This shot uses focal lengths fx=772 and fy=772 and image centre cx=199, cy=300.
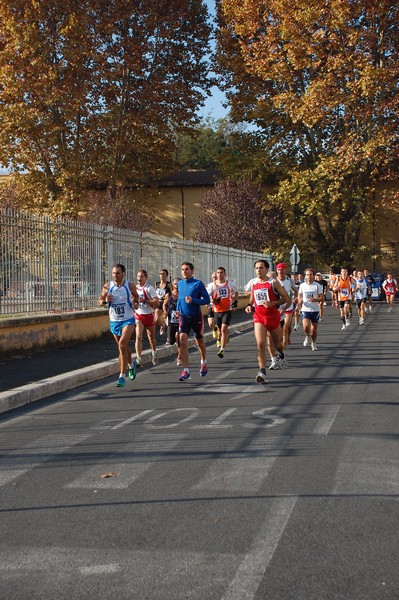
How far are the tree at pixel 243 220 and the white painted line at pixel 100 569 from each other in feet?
140

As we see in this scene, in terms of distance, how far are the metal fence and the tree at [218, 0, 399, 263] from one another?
17199mm

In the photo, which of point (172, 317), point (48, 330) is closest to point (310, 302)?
point (172, 317)

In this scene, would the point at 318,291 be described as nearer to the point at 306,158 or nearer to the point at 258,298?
the point at 258,298

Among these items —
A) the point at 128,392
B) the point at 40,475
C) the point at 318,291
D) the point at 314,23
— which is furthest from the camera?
the point at 314,23

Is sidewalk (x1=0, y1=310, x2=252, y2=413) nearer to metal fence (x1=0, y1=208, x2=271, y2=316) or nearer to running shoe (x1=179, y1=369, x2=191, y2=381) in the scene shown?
metal fence (x1=0, y1=208, x2=271, y2=316)

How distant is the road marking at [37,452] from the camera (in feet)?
19.6

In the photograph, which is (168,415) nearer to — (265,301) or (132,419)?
(132,419)

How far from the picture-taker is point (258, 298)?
38.9ft

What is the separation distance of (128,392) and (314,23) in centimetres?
2997

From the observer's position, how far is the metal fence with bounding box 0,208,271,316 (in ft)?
45.1

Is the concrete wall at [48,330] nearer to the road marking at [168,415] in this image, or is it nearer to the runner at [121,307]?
the runner at [121,307]

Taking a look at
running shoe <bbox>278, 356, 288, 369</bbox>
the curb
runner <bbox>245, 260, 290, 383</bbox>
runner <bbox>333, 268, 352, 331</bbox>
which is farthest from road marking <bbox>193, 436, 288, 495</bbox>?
runner <bbox>333, 268, 352, 331</bbox>

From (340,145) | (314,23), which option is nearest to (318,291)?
(314,23)

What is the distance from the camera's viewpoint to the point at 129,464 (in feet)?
20.1
